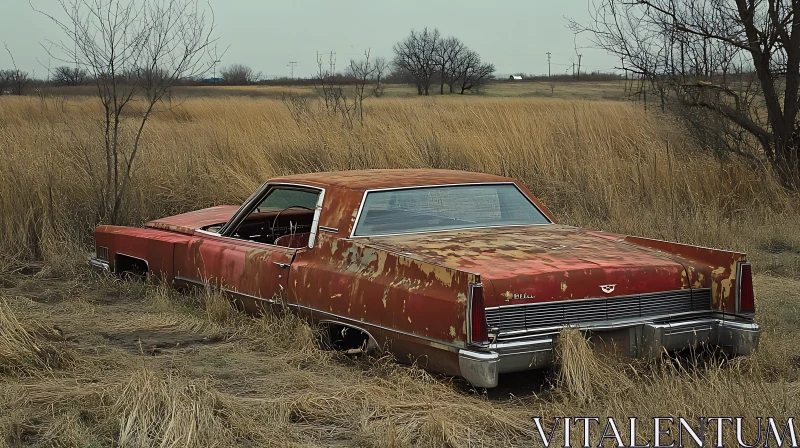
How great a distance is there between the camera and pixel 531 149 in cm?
1160

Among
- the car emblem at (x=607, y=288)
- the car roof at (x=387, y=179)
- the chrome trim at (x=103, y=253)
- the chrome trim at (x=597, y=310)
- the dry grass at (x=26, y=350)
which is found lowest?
the dry grass at (x=26, y=350)

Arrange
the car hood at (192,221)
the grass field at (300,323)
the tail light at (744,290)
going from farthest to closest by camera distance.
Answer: the car hood at (192,221)
the tail light at (744,290)
the grass field at (300,323)

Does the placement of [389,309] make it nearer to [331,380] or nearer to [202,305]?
[331,380]

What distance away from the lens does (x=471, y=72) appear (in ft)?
215

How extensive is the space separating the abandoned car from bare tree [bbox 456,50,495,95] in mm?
59193

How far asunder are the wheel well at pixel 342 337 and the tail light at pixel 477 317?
2.94ft

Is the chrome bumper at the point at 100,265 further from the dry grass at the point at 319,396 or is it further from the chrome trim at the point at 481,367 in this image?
the chrome trim at the point at 481,367

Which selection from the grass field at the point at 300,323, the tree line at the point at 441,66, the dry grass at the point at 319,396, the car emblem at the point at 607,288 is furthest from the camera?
the tree line at the point at 441,66

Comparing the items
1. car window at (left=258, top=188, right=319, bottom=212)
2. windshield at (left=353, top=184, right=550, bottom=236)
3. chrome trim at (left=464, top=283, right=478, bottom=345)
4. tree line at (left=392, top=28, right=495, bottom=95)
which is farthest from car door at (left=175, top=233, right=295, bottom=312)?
tree line at (left=392, top=28, right=495, bottom=95)

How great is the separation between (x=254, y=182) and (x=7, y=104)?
10578 mm

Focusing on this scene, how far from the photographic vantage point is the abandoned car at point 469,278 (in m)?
4.02

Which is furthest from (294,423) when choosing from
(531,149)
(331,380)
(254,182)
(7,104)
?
(7,104)

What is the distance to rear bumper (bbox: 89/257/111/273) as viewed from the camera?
270 inches

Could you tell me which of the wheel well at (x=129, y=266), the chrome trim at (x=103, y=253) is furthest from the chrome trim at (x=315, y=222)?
the chrome trim at (x=103, y=253)
